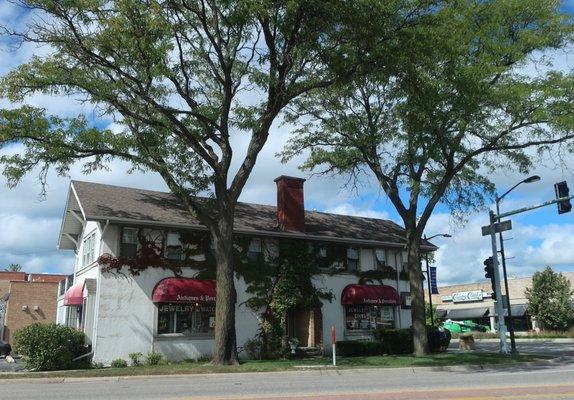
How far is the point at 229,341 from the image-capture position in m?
20.1

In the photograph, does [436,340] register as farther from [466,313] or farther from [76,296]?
[466,313]

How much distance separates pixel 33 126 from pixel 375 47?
11.7 metres

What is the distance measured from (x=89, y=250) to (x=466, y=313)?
142 feet

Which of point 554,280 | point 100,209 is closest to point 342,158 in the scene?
point 100,209

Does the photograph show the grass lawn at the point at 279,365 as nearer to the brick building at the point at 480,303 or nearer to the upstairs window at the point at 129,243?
the upstairs window at the point at 129,243

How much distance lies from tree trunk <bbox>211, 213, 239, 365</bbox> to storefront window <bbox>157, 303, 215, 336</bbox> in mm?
4428

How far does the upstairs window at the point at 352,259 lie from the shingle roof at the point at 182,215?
0.72m

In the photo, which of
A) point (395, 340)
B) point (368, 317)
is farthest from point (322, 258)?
point (395, 340)

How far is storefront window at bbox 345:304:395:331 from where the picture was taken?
28703 mm

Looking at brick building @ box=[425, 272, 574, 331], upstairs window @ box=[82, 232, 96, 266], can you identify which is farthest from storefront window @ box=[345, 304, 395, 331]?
brick building @ box=[425, 272, 574, 331]

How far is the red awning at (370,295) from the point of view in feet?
Result: 91.9

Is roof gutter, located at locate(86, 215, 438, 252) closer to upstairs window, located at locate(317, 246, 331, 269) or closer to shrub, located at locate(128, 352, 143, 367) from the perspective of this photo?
upstairs window, located at locate(317, 246, 331, 269)

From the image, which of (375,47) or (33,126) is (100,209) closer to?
(33,126)

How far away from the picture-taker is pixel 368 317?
29.5 m
